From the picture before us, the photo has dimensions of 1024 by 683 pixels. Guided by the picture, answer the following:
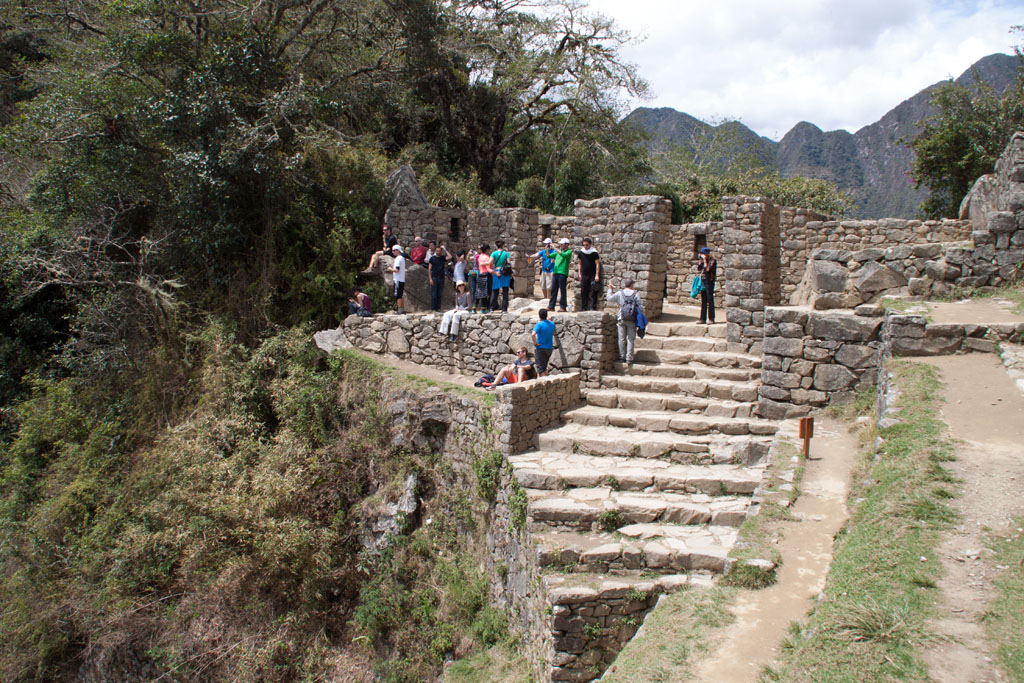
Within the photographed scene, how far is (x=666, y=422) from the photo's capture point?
30.3 ft

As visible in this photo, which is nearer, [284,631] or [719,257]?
[284,631]

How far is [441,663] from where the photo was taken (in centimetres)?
847

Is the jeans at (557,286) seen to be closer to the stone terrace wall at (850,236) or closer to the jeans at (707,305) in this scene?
the jeans at (707,305)

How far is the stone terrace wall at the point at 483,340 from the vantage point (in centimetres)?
1055

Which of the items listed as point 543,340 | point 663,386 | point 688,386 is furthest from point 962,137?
point 543,340

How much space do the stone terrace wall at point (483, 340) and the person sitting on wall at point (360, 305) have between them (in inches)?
6.0

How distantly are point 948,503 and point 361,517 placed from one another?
7.79m

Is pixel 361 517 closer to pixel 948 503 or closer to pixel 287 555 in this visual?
pixel 287 555

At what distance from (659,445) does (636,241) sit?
499 cm

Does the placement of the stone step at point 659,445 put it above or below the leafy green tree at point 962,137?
below

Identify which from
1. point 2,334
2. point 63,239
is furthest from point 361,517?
point 2,334

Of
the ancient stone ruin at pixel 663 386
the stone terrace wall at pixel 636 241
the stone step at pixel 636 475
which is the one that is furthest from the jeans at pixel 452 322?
the stone step at pixel 636 475

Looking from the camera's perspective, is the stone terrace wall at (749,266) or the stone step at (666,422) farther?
the stone terrace wall at (749,266)

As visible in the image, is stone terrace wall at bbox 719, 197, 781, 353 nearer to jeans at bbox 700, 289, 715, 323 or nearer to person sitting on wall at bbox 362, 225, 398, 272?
jeans at bbox 700, 289, 715, 323
